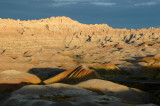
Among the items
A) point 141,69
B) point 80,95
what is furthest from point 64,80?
point 141,69

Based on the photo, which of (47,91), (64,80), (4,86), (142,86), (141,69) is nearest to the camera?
(47,91)

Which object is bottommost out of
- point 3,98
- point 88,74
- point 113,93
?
point 3,98

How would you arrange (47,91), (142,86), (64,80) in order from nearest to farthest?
(47,91) < (142,86) < (64,80)

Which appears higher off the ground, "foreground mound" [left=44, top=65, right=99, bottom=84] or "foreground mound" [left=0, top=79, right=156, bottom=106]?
"foreground mound" [left=44, top=65, right=99, bottom=84]

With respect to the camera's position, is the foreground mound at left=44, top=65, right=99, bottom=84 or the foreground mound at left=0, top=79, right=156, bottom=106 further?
the foreground mound at left=44, top=65, right=99, bottom=84

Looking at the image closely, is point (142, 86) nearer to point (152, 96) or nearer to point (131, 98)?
point (152, 96)

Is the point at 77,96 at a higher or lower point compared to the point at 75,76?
lower

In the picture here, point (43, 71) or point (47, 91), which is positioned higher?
point (43, 71)

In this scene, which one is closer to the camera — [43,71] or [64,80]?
[64,80]

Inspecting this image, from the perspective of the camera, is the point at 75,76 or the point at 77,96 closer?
the point at 77,96

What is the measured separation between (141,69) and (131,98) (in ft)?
210

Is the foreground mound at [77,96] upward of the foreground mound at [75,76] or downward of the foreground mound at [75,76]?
downward

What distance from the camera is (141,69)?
112 meters

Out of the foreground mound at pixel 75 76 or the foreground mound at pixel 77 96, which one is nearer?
the foreground mound at pixel 77 96
